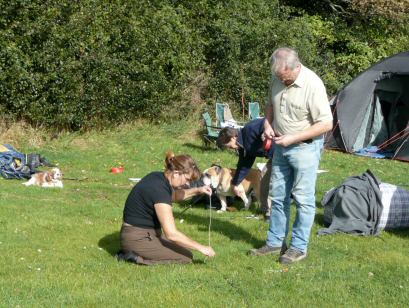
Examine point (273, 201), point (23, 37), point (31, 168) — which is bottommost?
point (31, 168)

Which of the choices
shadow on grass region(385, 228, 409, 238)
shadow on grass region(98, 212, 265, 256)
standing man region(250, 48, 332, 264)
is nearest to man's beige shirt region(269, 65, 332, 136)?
standing man region(250, 48, 332, 264)

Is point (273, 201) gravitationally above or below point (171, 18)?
below

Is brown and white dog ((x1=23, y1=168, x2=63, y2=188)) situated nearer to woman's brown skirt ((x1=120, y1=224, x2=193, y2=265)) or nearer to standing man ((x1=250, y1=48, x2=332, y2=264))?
woman's brown skirt ((x1=120, y1=224, x2=193, y2=265))

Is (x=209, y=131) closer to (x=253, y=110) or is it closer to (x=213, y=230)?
(x=253, y=110)

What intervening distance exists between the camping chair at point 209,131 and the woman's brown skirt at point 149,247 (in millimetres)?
8250

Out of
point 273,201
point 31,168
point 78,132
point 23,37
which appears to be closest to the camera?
point 273,201

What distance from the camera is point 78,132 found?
45.7 feet

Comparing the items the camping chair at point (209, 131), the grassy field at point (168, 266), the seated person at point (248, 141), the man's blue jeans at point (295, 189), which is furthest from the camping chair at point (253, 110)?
the man's blue jeans at point (295, 189)

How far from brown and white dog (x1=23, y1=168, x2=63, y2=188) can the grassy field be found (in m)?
0.23

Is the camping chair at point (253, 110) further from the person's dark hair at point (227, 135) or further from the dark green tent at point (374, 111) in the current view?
the person's dark hair at point (227, 135)

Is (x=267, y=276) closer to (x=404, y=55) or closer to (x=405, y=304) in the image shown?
(x=405, y=304)

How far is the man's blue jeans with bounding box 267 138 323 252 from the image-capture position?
5.79 meters

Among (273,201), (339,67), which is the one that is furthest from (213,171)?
(339,67)

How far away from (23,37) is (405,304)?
10141mm
